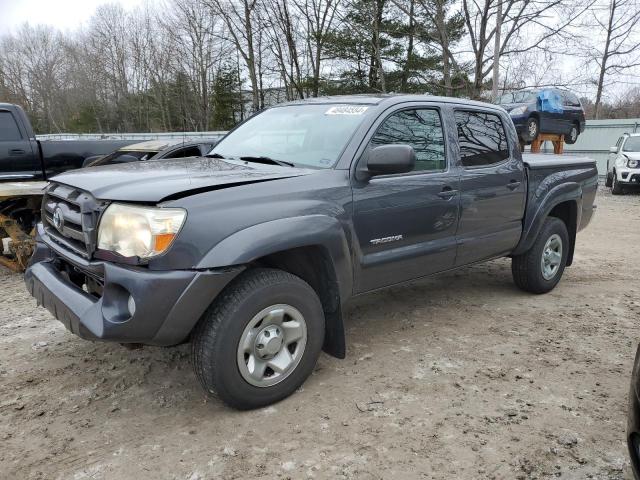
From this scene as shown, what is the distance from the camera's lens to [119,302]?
2.53m

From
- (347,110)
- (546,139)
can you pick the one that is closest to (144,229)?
(347,110)

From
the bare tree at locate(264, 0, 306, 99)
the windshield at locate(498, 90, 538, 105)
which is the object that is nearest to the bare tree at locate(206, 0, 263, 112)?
the bare tree at locate(264, 0, 306, 99)

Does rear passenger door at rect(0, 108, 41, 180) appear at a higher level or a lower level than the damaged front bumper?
higher

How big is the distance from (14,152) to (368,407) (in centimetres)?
666

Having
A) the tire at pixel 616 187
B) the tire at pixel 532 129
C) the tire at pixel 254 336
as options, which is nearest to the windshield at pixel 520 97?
the tire at pixel 532 129

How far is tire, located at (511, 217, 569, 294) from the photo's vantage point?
4820 mm

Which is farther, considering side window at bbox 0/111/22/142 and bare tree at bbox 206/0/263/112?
bare tree at bbox 206/0/263/112

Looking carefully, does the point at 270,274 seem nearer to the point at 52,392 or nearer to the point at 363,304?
the point at 52,392

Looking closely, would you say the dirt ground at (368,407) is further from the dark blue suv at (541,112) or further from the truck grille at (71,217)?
the dark blue suv at (541,112)

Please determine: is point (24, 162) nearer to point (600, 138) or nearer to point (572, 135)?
point (572, 135)

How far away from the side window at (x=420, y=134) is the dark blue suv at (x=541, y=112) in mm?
10705

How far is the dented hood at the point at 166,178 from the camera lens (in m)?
2.56

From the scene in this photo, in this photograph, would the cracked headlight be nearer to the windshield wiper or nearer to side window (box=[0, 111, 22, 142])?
the windshield wiper

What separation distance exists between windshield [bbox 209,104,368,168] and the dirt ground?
56.9 inches
